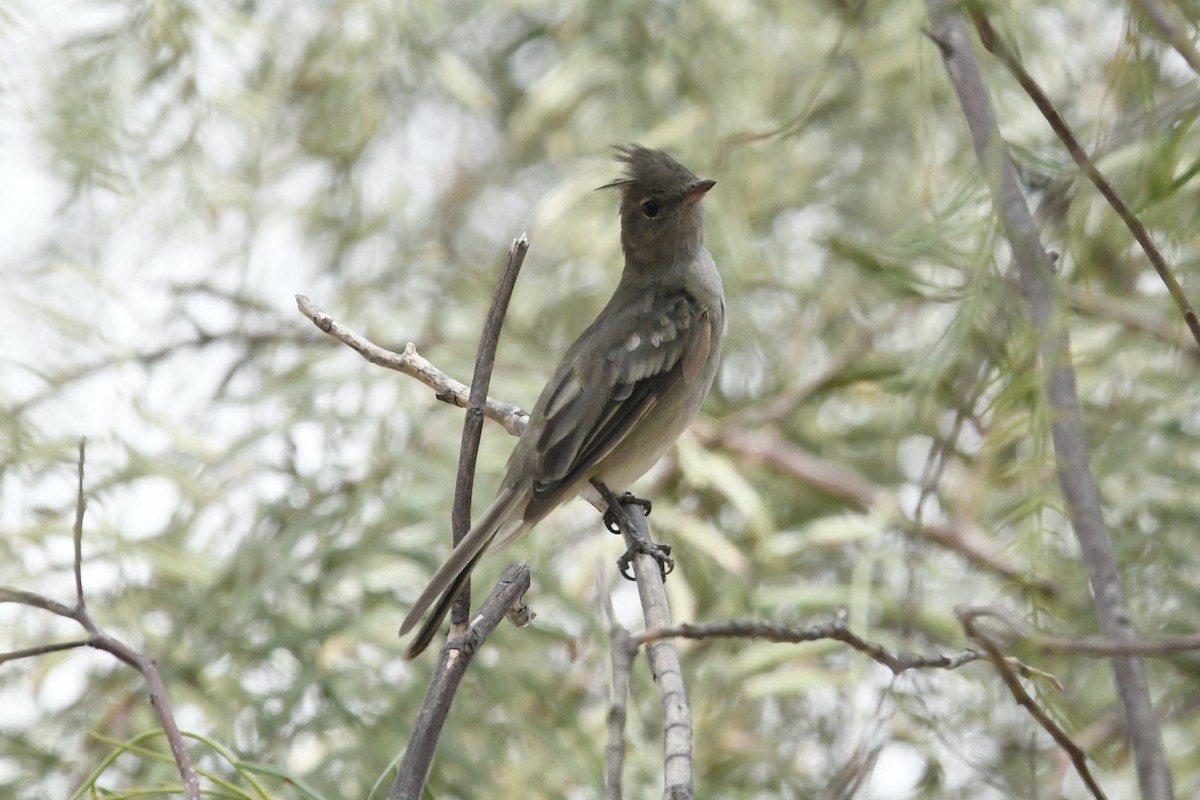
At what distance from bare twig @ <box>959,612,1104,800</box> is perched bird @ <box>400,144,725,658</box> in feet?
6.68

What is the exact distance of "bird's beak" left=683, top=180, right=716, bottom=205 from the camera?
473cm

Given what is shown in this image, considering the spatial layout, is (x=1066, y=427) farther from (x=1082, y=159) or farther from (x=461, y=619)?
(x=461, y=619)

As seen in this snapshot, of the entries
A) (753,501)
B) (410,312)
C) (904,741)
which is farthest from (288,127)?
(904,741)

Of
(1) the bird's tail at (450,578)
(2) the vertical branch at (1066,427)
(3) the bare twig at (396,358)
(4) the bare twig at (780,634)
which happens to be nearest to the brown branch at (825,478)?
(1) the bird's tail at (450,578)

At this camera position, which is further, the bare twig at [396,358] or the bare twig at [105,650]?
the bare twig at [396,358]

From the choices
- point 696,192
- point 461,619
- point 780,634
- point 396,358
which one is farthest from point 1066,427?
point 696,192

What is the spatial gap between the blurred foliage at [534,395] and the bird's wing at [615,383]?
0.47 meters

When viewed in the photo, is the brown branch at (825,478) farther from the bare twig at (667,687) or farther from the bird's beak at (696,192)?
the bare twig at (667,687)

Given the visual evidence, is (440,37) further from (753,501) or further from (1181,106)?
(1181,106)

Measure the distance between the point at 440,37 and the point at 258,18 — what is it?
2.88 feet

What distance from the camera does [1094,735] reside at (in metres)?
4.62

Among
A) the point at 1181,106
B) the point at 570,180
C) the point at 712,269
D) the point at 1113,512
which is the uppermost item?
the point at 570,180

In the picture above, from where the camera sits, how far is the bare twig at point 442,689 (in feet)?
5.50

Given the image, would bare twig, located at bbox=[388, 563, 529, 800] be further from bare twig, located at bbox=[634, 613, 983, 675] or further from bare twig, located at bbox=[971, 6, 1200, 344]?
bare twig, located at bbox=[971, 6, 1200, 344]
